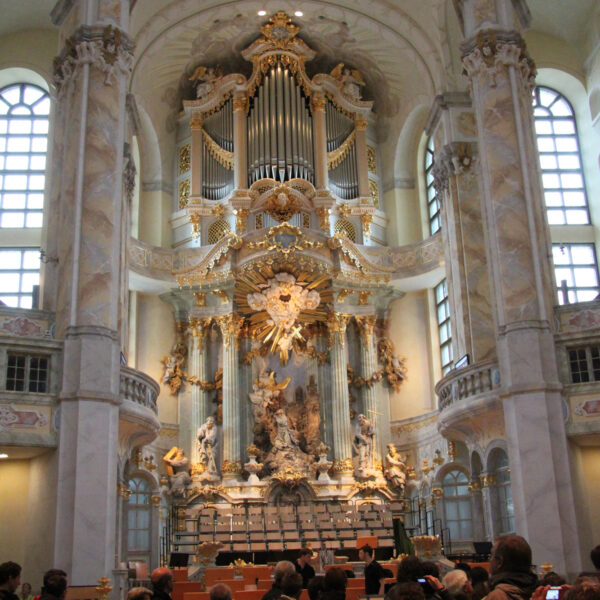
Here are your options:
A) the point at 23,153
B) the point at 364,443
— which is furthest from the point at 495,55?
the point at 23,153

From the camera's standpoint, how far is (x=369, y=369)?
29938mm

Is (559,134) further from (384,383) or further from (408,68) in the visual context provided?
(384,383)

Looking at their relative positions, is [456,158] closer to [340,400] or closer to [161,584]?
[340,400]

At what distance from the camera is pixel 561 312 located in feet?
66.2

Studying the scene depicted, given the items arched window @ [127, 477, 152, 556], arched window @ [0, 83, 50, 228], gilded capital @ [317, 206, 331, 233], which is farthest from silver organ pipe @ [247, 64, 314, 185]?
arched window @ [127, 477, 152, 556]

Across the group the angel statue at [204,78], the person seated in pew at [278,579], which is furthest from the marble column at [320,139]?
the person seated in pew at [278,579]

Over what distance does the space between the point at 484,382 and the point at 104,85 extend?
37.6ft

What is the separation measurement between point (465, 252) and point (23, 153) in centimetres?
1418

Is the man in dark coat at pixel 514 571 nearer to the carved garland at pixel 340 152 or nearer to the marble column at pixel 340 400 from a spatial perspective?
the marble column at pixel 340 400

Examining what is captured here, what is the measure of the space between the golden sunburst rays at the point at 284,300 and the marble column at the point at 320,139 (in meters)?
3.48

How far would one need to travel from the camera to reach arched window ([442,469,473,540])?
2545 cm

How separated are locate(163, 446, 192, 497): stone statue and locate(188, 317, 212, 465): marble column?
832 mm

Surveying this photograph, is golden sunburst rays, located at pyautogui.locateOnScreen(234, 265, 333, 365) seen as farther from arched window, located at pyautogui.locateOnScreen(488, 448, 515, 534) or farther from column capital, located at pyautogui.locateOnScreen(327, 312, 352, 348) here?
arched window, located at pyautogui.locateOnScreen(488, 448, 515, 534)

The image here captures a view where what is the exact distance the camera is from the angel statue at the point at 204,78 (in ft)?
105
